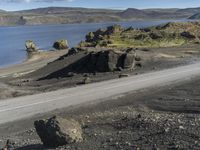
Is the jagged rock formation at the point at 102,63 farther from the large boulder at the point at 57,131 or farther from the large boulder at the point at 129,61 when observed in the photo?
the large boulder at the point at 57,131

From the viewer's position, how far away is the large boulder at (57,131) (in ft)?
41.6

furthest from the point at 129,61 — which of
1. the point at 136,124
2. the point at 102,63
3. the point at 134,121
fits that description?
the point at 136,124

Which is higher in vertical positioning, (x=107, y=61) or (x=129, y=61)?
(x=107, y=61)

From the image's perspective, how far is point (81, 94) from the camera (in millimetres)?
23875

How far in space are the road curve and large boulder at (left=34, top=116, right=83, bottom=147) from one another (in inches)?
227

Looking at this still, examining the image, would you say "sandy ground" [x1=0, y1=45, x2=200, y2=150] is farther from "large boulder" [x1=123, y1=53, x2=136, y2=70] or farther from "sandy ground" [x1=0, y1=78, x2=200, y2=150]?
"large boulder" [x1=123, y1=53, x2=136, y2=70]

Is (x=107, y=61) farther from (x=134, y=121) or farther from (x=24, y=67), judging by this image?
(x=24, y=67)

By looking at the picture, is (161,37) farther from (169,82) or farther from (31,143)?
(31,143)

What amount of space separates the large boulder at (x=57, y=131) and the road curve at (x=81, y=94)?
577cm

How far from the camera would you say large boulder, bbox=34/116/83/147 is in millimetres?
12688

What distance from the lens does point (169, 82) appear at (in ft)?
87.8

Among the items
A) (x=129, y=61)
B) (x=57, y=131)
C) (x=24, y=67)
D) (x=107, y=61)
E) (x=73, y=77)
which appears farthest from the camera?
(x=24, y=67)

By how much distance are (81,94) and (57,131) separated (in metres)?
11.2

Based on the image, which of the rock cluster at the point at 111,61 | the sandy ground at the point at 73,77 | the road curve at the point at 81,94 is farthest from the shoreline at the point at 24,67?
the road curve at the point at 81,94
